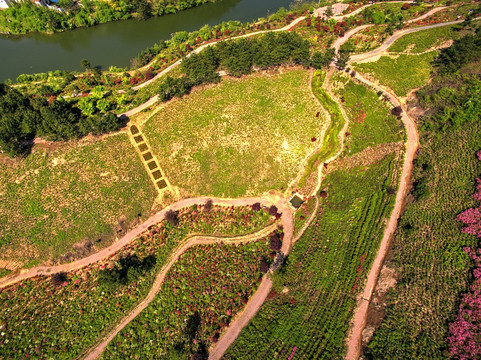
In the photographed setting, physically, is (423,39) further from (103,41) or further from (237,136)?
(103,41)

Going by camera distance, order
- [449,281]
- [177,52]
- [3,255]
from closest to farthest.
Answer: [449,281], [3,255], [177,52]

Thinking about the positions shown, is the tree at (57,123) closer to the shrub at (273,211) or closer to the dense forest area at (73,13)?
the shrub at (273,211)

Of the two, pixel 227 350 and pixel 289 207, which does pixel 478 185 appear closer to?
pixel 289 207

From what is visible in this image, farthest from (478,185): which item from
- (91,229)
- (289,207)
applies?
(91,229)

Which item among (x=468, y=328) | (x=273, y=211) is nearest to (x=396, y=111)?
(x=273, y=211)

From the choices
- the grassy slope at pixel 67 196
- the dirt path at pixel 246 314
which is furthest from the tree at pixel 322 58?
the grassy slope at pixel 67 196

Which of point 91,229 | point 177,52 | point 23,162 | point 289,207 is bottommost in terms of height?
point 289,207
